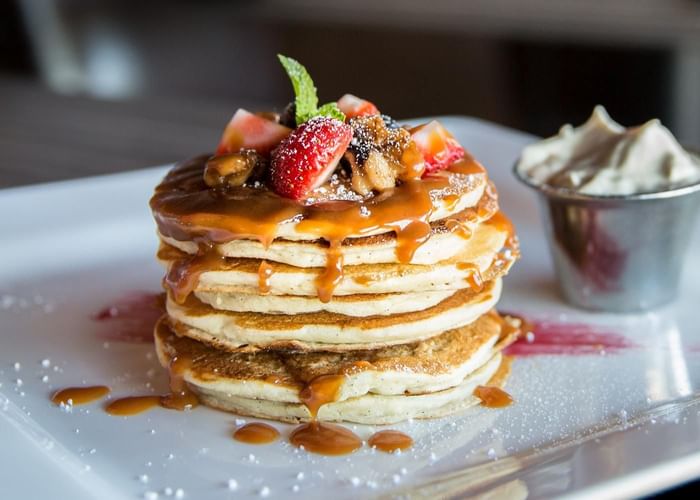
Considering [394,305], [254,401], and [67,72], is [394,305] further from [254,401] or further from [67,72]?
[67,72]

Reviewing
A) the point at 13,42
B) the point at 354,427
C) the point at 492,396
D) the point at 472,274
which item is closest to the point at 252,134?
the point at 472,274

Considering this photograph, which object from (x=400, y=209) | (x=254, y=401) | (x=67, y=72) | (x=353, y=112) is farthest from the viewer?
(x=67, y=72)

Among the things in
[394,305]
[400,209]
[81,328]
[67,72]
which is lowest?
[67,72]

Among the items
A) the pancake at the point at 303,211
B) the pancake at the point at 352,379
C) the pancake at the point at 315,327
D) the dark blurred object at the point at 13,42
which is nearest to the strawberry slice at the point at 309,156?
the pancake at the point at 303,211

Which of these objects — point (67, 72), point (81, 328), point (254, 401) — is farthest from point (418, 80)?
point (254, 401)

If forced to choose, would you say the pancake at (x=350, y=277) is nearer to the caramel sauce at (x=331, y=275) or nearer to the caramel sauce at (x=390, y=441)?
the caramel sauce at (x=331, y=275)

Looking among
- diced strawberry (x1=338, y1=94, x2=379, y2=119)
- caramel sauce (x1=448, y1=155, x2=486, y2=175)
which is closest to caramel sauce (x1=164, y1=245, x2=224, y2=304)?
diced strawberry (x1=338, y1=94, x2=379, y2=119)

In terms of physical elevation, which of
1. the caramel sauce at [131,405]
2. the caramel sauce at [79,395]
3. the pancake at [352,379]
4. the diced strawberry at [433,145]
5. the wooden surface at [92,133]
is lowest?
the wooden surface at [92,133]

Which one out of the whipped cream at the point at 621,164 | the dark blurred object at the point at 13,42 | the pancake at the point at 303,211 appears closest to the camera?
the pancake at the point at 303,211
